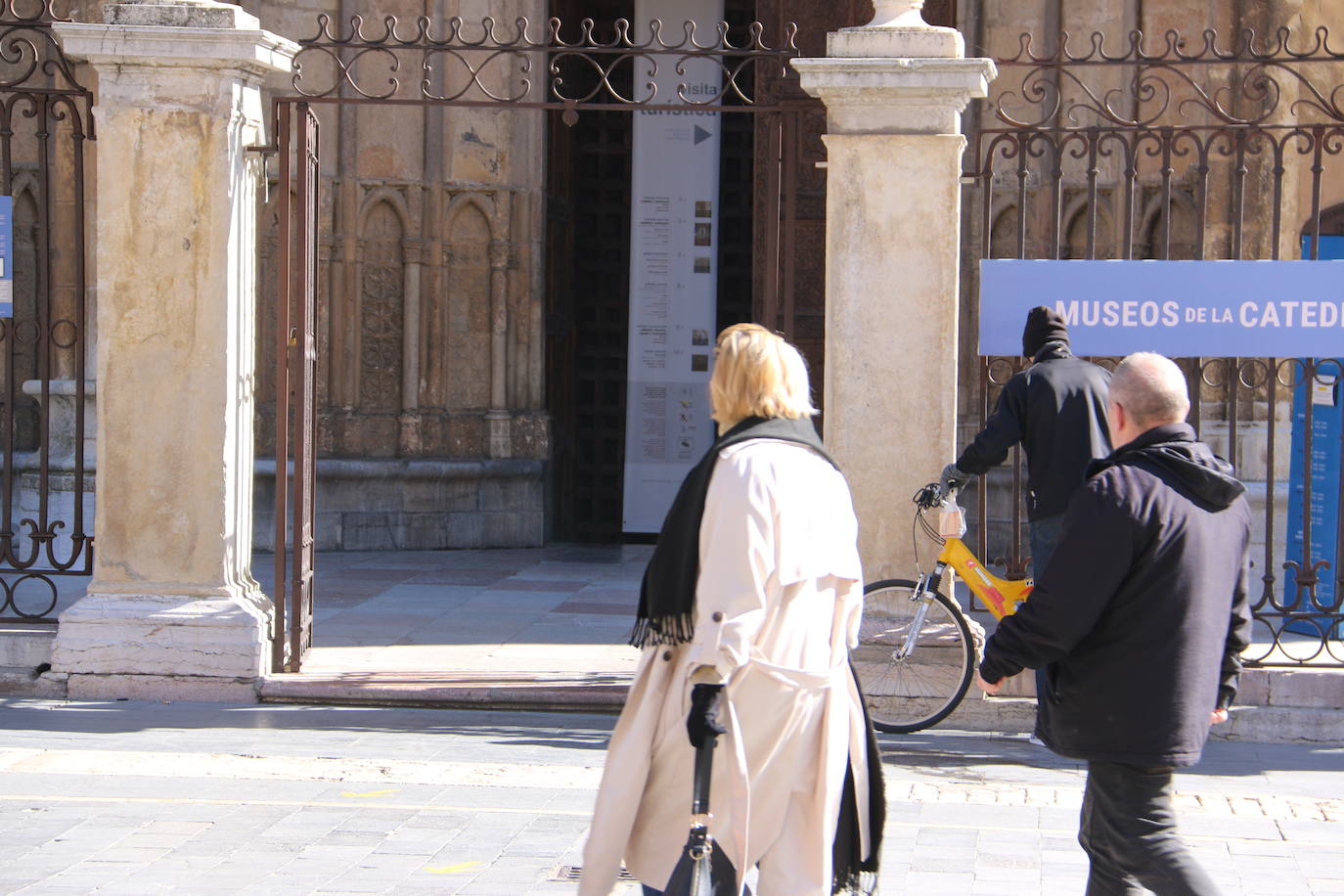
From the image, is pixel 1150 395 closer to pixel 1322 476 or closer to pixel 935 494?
pixel 935 494

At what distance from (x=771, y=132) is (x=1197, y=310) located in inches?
82.9

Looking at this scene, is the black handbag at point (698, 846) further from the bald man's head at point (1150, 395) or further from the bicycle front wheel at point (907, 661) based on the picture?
the bicycle front wheel at point (907, 661)

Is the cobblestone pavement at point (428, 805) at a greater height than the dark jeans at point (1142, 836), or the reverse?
the dark jeans at point (1142, 836)

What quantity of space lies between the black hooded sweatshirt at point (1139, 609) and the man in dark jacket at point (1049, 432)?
2967 millimetres

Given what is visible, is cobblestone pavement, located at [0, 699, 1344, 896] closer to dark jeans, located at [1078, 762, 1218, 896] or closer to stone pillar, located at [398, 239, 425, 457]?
dark jeans, located at [1078, 762, 1218, 896]

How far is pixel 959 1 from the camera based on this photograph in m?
12.8

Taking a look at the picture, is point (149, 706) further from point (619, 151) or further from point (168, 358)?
point (619, 151)

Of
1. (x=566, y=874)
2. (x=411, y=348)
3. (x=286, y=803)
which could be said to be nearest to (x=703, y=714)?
(x=566, y=874)

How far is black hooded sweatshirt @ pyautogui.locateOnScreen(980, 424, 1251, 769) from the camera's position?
4121 mm

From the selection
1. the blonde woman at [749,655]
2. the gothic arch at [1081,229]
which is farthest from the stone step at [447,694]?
the gothic arch at [1081,229]

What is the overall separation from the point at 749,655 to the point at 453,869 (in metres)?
1.83

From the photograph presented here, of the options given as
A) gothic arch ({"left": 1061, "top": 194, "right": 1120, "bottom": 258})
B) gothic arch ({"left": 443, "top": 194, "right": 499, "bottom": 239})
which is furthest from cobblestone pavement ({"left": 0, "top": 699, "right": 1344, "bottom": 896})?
gothic arch ({"left": 443, "top": 194, "right": 499, "bottom": 239})

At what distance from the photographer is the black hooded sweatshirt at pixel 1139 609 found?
4121 mm

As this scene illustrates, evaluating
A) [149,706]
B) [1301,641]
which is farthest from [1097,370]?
[149,706]
